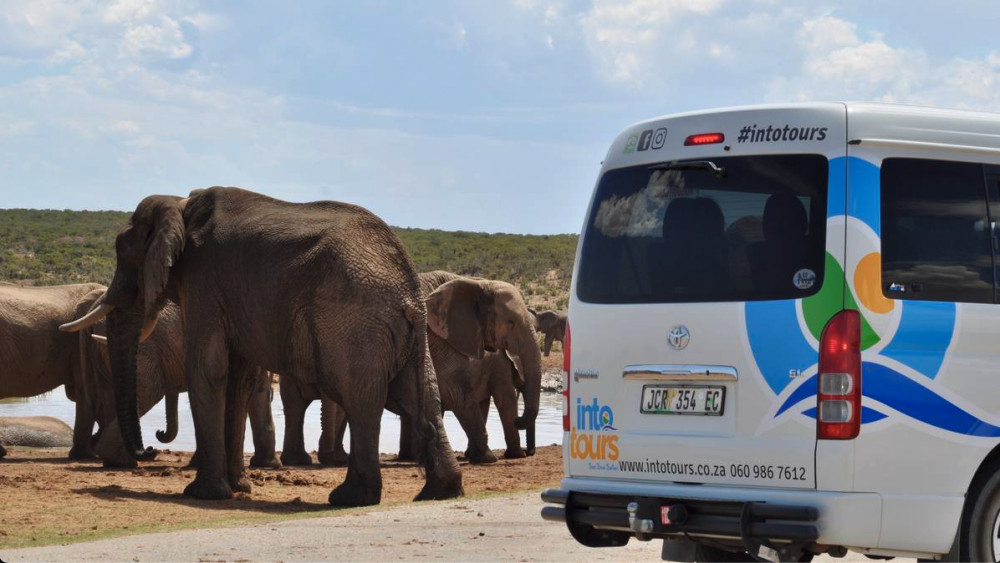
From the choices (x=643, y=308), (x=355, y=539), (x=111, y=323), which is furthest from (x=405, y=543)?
(x=111, y=323)

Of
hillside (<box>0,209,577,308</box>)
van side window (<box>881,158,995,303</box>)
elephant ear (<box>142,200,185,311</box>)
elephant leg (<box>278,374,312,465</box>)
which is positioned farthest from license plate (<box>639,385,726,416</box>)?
hillside (<box>0,209,577,308</box>)

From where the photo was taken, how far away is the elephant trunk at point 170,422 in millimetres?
19500

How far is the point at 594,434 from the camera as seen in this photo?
8633mm

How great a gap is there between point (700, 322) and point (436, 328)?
13.5 meters

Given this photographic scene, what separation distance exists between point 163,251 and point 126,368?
1.98 m

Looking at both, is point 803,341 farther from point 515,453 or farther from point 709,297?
point 515,453

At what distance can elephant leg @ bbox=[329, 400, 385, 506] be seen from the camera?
1498 cm

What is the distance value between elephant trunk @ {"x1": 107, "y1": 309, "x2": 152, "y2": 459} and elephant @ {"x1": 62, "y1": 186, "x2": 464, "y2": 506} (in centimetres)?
82

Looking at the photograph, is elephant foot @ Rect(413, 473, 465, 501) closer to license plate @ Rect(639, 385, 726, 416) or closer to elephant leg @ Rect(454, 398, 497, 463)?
elephant leg @ Rect(454, 398, 497, 463)

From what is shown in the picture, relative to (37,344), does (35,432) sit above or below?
below

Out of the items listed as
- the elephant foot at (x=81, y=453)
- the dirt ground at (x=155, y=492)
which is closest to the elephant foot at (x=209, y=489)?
the dirt ground at (x=155, y=492)

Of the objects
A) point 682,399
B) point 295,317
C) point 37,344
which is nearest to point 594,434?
point 682,399

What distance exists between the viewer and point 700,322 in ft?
26.8

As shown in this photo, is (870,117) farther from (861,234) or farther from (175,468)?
(175,468)
